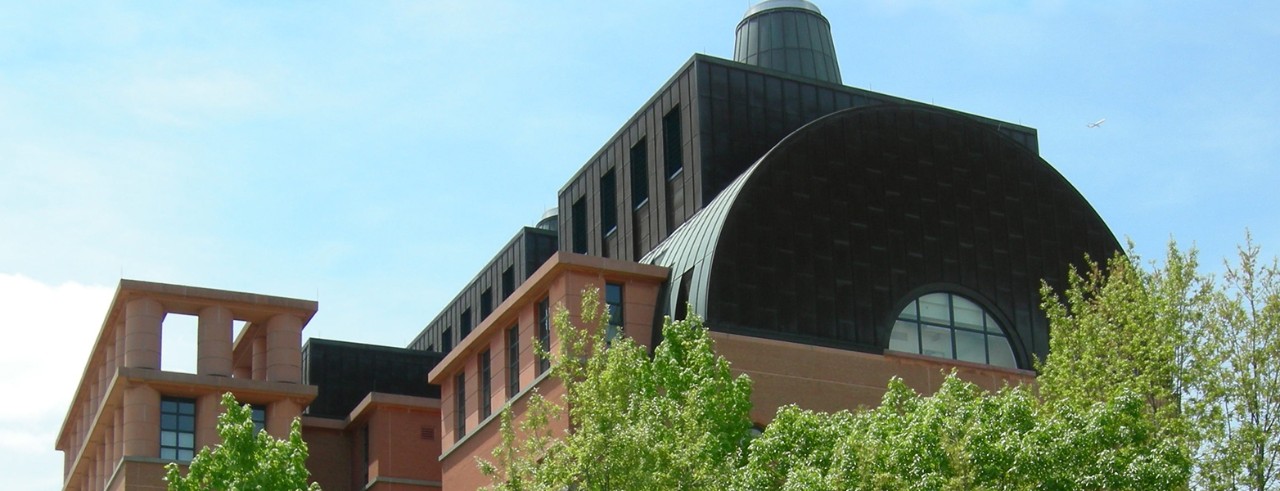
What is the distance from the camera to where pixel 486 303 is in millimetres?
66375

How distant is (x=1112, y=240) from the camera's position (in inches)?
1975

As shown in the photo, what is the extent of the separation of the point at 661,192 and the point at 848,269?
7103 mm

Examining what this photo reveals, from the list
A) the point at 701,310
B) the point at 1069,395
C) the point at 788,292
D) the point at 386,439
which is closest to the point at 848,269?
the point at 788,292

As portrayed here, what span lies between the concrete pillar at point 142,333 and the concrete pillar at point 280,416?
3870mm

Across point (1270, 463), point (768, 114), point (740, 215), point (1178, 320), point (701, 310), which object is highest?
point (768, 114)

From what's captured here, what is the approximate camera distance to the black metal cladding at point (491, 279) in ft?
204

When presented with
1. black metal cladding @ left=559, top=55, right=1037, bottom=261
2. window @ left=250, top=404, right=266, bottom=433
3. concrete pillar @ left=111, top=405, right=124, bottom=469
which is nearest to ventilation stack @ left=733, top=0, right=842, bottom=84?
black metal cladding @ left=559, top=55, right=1037, bottom=261

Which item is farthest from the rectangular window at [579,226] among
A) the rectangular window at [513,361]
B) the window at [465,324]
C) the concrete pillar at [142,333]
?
the concrete pillar at [142,333]

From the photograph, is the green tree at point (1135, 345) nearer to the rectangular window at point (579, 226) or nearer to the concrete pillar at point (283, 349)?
the rectangular window at point (579, 226)

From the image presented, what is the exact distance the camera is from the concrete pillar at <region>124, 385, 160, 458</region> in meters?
52.1

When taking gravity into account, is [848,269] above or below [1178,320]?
above

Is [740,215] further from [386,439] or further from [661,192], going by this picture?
[386,439]

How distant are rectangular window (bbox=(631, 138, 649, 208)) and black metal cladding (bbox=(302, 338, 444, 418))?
16.9 m

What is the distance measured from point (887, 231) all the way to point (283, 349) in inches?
833
